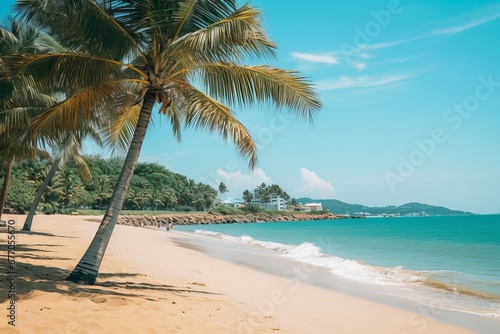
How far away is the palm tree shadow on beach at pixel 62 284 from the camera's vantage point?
6008 millimetres

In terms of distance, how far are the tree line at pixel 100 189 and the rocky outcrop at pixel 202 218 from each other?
8.79 meters

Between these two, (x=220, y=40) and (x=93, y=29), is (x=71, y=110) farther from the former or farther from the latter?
(x=220, y=40)

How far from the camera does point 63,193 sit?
57.4 metres

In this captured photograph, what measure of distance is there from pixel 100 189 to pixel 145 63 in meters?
70.1

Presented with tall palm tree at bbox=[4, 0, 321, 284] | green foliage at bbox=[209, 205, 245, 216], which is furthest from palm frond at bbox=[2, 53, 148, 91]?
green foliage at bbox=[209, 205, 245, 216]

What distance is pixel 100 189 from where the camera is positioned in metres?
72.6

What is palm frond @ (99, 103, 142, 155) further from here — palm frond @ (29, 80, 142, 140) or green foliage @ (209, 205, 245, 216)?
green foliage @ (209, 205, 245, 216)

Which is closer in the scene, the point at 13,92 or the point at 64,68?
the point at 64,68

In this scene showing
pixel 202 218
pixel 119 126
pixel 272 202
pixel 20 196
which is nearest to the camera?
pixel 119 126

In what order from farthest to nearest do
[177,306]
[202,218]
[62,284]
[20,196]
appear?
[202,218], [20,196], [62,284], [177,306]

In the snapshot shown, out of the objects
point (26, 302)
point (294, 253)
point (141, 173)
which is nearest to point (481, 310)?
point (26, 302)

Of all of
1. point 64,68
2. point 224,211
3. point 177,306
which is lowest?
point 177,306

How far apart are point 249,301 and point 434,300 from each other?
5073 millimetres

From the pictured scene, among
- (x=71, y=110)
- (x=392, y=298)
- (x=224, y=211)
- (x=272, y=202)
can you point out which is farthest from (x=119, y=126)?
(x=272, y=202)
